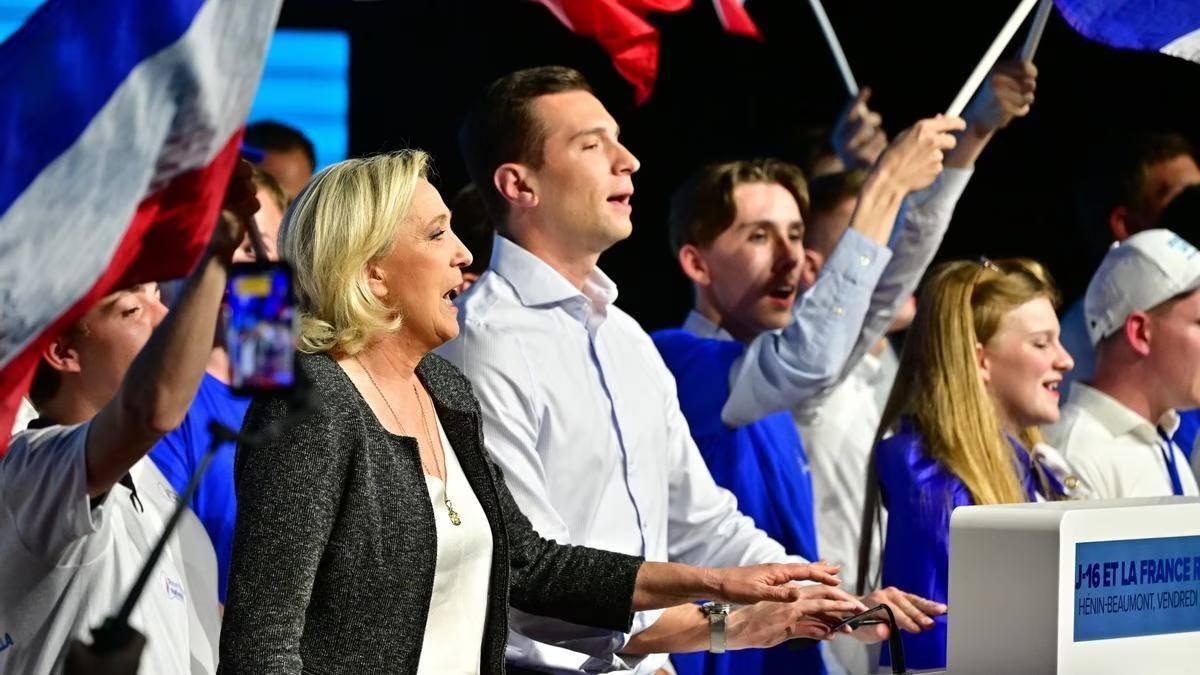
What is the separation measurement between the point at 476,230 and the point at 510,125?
3.27 ft

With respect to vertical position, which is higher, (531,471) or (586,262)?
(586,262)

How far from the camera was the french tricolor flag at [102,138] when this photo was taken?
7.25 ft

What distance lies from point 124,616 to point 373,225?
114 cm

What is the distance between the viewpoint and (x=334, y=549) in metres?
2.62

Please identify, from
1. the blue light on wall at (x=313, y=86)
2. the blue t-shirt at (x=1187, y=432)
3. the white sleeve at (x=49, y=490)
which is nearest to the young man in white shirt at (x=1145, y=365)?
the blue t-shirt at (x=1187, y=432)

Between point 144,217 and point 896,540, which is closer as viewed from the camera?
point 144,217

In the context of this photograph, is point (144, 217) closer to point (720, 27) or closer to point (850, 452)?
point (850, 452)

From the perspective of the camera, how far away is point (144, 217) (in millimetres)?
2295

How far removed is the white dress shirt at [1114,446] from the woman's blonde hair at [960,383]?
0.26 m

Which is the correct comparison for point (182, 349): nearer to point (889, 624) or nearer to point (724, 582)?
point (724, 582)

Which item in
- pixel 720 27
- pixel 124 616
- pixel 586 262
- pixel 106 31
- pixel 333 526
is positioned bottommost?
pixel 124 616

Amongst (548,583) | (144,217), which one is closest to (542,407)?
(548,583)

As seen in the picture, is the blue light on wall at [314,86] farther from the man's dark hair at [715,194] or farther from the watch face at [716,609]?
the watch face at [716,609]

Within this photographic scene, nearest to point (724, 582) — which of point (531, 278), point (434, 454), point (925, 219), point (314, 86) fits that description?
point (434, 454)
